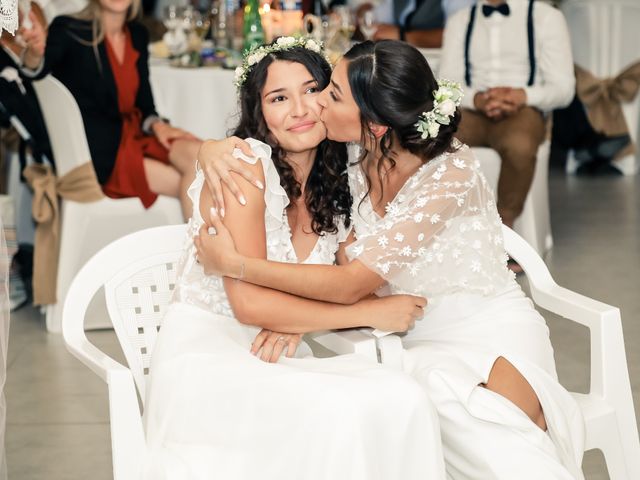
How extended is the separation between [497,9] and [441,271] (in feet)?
9.84

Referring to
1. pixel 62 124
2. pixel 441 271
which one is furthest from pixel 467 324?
pixel 62 124

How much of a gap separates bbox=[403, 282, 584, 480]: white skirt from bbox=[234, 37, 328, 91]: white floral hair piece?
698 mm

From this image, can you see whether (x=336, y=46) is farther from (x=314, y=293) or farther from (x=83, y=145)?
(x=314, y=293)

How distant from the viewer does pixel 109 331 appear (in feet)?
14.3

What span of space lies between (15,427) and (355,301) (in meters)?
1.56

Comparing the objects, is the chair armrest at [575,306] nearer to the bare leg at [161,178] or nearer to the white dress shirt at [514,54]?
the bare leg at [161,178]

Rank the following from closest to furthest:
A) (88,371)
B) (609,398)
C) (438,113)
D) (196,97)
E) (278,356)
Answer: (278,356) < (438,113) < (609,398) < (88,371) < (196,97)

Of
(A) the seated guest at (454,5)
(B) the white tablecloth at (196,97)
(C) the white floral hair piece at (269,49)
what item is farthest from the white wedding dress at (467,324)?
(A) the seated guest at (454,5)

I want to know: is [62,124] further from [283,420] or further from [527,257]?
[283,420]

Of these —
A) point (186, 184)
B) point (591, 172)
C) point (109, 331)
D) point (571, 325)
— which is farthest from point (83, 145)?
point (591, 172)

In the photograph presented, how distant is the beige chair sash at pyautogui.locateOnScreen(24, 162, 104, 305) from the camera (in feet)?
14.1

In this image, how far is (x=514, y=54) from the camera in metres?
5.16

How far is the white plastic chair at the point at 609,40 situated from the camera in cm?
715

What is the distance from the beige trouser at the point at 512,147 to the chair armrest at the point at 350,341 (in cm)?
259
